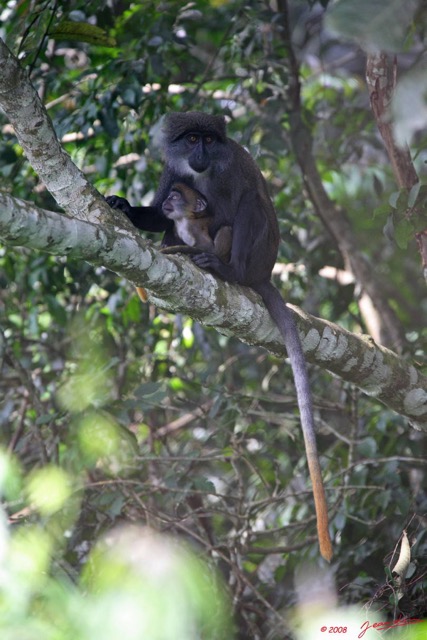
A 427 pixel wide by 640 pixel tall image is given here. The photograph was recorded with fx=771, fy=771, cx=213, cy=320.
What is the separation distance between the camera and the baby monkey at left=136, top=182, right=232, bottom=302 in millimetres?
3932

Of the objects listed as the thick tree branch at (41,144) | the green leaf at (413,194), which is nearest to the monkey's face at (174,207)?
the thick tree branch at (41,144)

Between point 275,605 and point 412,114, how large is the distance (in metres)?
3.18

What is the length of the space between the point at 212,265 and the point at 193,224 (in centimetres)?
67

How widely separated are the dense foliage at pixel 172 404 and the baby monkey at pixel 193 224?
1.31 ft

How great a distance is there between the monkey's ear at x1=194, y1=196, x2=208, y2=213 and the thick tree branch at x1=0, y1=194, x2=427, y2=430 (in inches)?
31.2

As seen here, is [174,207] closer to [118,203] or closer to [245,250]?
[118,203]

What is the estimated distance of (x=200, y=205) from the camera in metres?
3.99

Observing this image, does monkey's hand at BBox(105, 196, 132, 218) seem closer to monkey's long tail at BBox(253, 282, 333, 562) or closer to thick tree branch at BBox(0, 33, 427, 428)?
thick tree branch at BBox(0, 33, 427, 428)

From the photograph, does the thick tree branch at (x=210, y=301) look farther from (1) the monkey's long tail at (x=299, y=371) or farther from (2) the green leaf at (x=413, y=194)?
(2) the green leaf at (x=413, y=194)

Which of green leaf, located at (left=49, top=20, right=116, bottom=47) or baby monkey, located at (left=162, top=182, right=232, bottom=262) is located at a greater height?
green leaf, located at (left=49, top=20, right=116, bottom=47)

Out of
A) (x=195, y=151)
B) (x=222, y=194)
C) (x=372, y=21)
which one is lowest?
(x=222, y=194)

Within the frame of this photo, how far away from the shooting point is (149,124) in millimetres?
4320

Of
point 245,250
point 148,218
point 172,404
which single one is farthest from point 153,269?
point 172,404

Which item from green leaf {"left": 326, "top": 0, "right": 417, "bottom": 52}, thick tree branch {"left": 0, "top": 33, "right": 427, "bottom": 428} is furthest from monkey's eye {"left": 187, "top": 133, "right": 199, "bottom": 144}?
green leaf {"left": 326, "top": 0, "right": 417, "bottom": 52}
